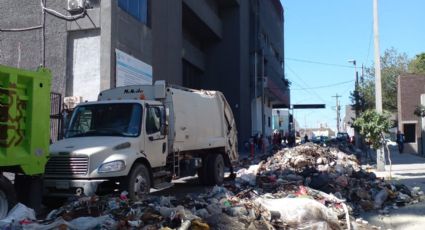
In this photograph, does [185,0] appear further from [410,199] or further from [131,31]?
[410,199]

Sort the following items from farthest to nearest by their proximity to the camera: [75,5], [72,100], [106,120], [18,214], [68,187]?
[75,5] → [72,100] → [106,120] → [68,187] → [18,214]

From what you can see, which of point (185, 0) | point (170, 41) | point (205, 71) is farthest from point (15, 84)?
point (205, 71)

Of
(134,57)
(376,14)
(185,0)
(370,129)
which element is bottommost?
(370,129)

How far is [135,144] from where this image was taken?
35.7 ft

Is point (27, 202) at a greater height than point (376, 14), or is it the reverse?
point (376, 14)

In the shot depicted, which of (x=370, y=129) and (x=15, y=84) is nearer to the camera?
(x=15, y=84)

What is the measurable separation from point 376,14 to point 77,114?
1377 centimetres

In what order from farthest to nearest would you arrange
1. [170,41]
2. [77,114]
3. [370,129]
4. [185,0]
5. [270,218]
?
[185,0] → [170,41] → [370,129] → [77,114] → [270,218]

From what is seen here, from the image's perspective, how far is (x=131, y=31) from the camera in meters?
21.2

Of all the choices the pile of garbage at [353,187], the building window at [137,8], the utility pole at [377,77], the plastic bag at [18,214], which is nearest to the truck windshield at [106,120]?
the pile of garbage at [353,187]

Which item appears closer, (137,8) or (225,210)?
(225,210)

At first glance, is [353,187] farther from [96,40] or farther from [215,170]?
[96,40]

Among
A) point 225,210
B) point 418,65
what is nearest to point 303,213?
point 225,210

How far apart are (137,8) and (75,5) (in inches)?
137
